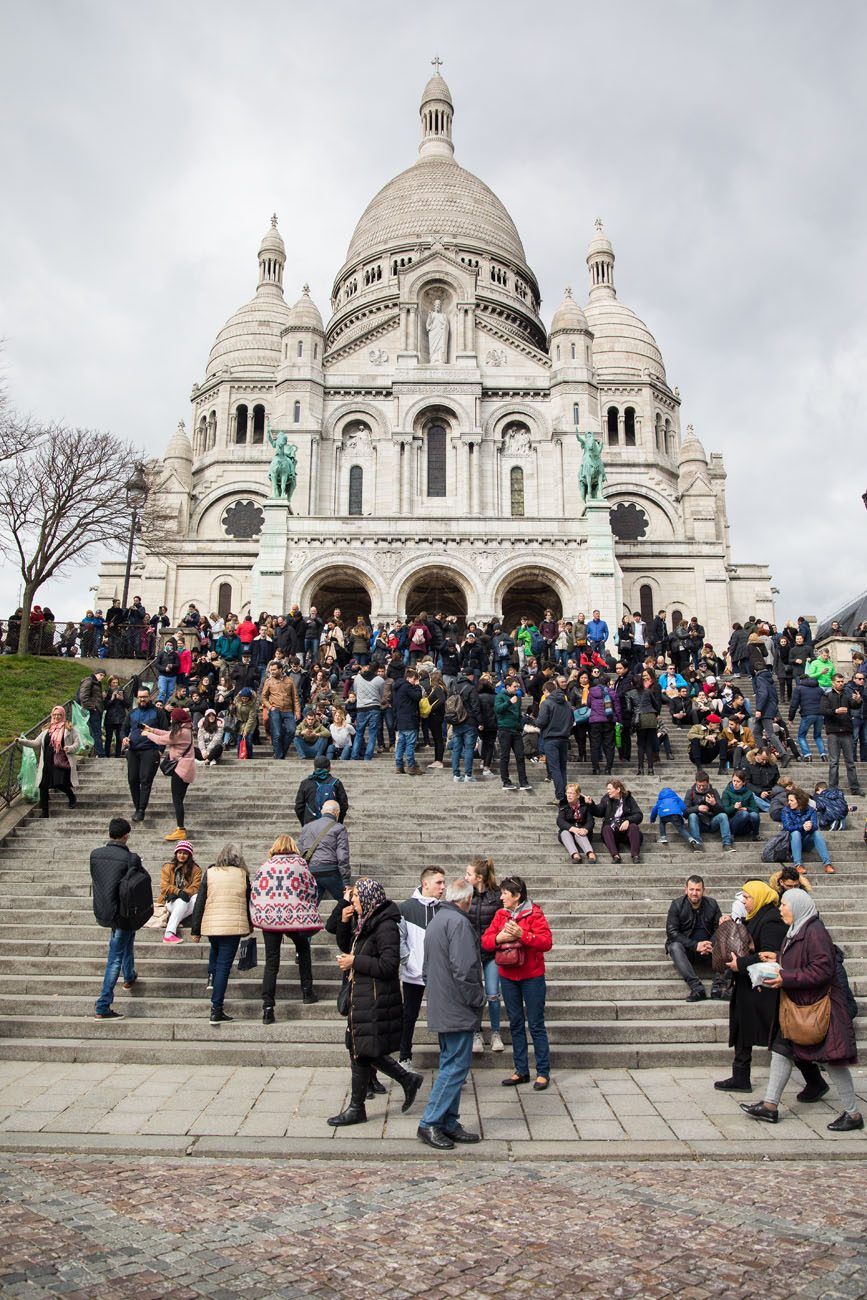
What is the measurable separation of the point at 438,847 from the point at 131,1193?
7.51m

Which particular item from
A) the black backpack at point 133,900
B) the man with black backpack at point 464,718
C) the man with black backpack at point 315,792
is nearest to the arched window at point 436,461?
the man with black backpack at point 464,718

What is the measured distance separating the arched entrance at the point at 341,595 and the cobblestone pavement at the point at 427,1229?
28.0 meters

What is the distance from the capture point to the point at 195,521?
47.7m

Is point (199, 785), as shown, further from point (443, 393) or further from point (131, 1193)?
point (443, 393)

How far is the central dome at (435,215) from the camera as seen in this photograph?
55406mm

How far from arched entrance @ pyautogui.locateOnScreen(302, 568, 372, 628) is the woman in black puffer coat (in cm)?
2665

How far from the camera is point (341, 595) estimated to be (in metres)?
36.3

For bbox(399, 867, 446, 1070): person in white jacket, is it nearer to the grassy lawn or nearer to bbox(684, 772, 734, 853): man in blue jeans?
bbox(684, 772, 734, 853): man in blue jeans

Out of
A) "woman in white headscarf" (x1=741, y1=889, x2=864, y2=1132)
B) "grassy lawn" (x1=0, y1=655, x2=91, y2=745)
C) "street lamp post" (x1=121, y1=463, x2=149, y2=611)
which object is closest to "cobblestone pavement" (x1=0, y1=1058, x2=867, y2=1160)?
"woman in white headscarf" (x1=741, y1=889, x2=864, y2=1132)

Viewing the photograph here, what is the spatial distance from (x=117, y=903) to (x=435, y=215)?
54.2m

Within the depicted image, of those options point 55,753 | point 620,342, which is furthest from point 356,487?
point 55,753

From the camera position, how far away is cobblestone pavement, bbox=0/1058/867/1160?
646 centimetres

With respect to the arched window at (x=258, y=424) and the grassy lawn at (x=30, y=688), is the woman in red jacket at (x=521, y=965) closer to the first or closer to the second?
the grassy lawn at (x=30, y=688)

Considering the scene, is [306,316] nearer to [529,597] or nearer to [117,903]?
[529,597]
